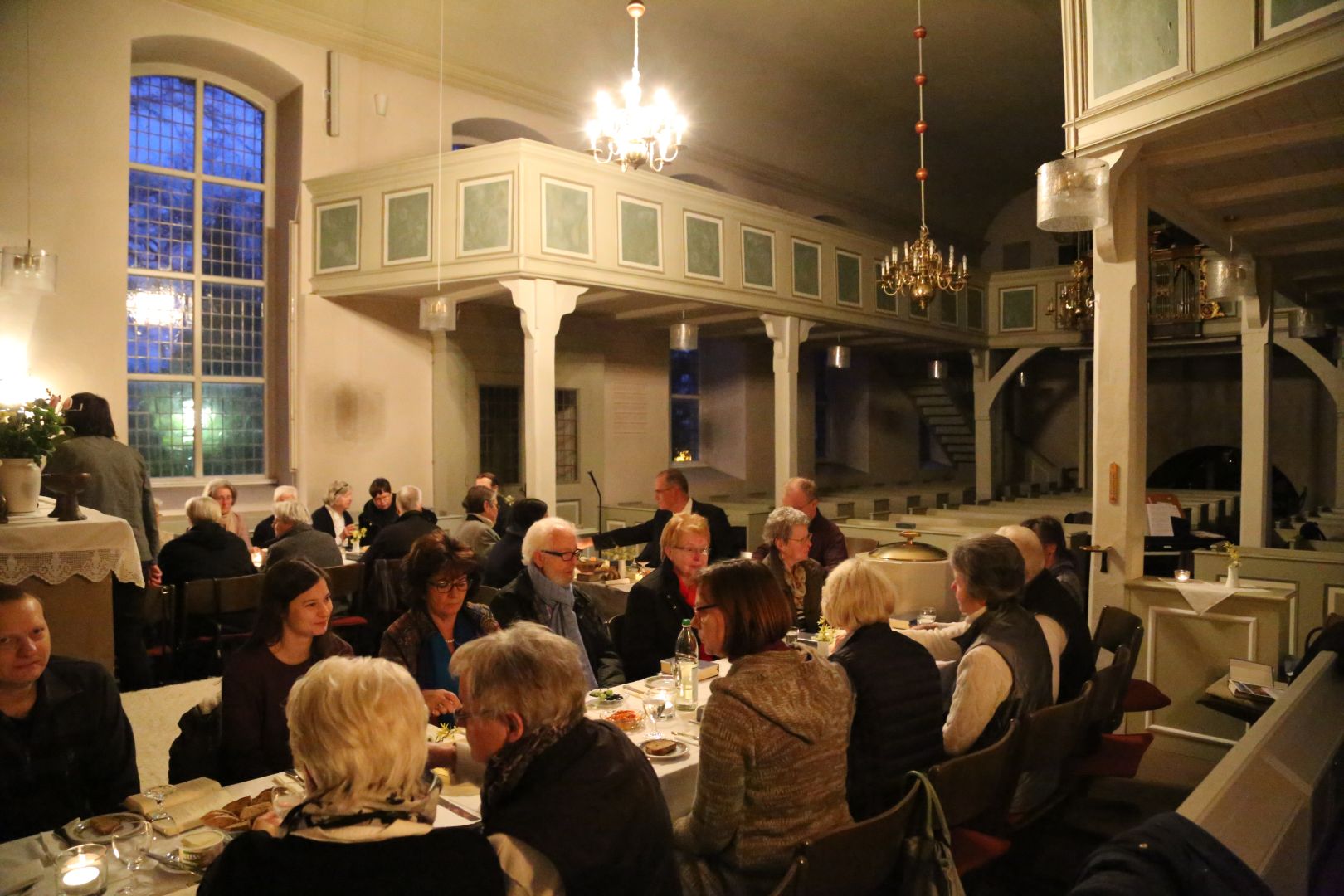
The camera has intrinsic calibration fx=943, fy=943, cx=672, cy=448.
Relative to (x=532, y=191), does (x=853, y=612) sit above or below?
below

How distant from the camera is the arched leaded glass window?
9.52 m

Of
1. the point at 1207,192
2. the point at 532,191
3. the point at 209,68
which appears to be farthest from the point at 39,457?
the point at 1207,192

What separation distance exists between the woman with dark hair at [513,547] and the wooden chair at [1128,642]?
10.3 ft

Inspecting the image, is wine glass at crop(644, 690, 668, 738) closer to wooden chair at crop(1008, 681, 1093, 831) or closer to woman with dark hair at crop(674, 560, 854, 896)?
woman with dark hair at crop(674, 560, 854, 896)

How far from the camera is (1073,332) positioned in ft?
49.6

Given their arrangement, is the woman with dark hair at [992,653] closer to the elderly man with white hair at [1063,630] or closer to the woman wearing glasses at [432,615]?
the elderly man with white hair at [1063,630]

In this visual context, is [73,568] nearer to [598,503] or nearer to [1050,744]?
[1050,744]

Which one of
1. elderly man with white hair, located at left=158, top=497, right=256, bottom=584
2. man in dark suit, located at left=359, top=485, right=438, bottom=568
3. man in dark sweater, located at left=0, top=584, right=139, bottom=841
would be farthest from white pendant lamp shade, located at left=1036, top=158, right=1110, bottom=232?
elderly man with white hair, located at left=158, top=497, right=256, bottom=584

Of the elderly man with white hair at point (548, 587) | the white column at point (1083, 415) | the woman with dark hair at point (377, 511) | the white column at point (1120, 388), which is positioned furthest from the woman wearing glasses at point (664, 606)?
the white column at point (1083, 415)

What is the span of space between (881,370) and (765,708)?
54.7ft

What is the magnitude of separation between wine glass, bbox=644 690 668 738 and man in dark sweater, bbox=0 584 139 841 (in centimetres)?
165

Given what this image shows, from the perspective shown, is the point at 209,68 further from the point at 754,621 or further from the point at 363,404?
the point at 754,621

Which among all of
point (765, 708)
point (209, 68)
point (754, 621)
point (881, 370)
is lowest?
point (765, 708)

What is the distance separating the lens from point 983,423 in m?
16.4
